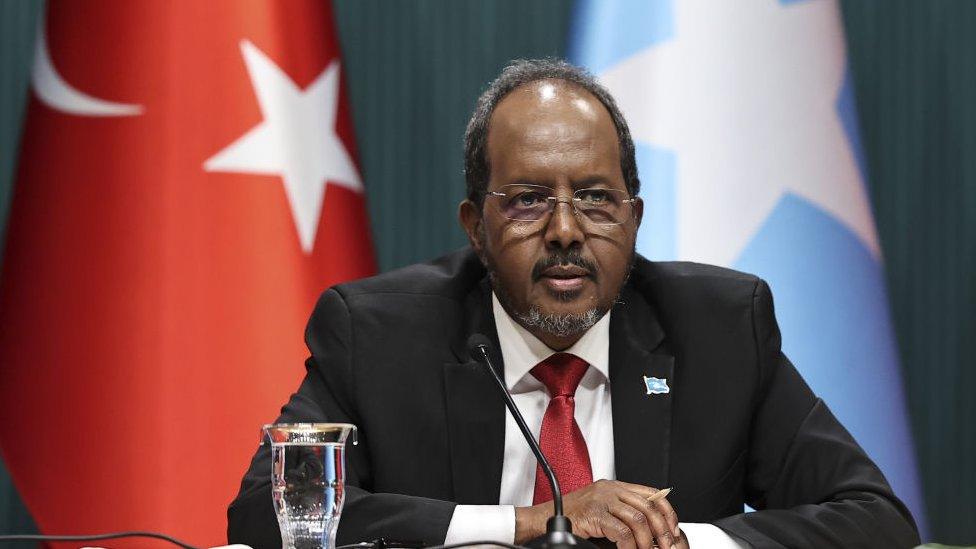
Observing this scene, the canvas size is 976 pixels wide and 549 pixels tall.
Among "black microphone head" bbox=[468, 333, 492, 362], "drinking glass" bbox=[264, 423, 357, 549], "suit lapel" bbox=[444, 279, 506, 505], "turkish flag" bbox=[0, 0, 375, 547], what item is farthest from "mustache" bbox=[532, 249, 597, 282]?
"turkish flag" bbox=[0, 0, 375, 547]

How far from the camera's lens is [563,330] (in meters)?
2.38

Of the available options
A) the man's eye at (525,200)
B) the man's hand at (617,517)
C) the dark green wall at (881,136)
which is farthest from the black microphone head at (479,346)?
the dark green wall at (881,136)

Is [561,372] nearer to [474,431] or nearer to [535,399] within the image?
[535,399]

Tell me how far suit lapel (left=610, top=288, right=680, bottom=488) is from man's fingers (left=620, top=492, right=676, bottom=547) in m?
0.44

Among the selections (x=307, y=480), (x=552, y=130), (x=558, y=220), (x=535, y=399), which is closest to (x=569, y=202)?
(x=558, y=220)

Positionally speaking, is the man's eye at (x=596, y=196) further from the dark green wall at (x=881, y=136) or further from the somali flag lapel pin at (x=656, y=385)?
the dark green wall at (x=881, y=136)

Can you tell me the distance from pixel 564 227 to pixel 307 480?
38.1 inches

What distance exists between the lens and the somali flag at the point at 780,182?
11.4ft

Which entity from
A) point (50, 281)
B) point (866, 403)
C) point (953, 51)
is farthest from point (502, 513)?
point (953, 51)

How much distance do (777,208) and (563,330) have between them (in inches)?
53.8

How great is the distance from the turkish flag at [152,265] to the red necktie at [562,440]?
1.08 m

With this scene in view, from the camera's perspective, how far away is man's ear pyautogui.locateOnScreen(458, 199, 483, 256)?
2.56 metres

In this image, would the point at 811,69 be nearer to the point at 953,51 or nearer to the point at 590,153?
the point at 953,51

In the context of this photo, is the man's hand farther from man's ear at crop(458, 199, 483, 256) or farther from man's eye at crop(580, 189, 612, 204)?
man's ear at crop(458, 199, 483, 256)
